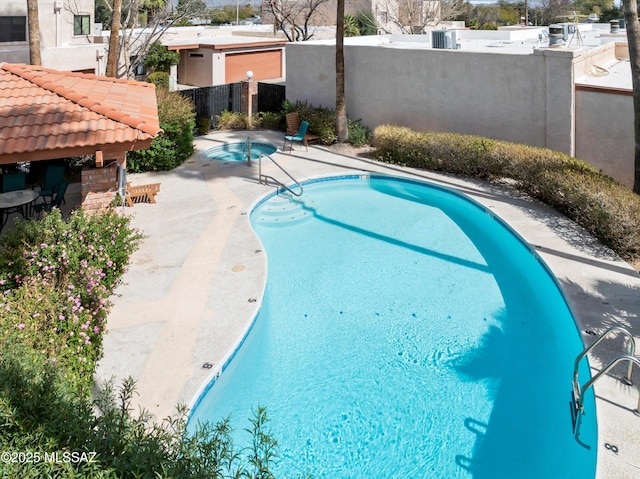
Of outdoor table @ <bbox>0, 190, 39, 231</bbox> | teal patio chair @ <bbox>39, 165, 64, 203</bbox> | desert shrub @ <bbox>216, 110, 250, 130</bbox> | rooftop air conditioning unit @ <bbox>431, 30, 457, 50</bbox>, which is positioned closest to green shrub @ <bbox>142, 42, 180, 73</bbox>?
desert shrub @ <bbox>216, 110, 250, 130</bbox>

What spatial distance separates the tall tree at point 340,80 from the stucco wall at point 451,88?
164cm

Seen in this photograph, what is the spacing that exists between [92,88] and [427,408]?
11.5 metres

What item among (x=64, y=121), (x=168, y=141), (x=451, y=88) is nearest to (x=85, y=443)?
(x=64, y=121)

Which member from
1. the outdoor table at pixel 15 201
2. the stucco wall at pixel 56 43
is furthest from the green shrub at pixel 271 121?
the outdoor table at pixel 15 201

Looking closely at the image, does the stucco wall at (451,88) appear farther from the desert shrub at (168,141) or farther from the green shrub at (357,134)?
the desert shrub at (168,141)

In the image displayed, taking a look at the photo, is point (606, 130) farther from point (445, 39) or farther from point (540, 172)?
point (445, 39)

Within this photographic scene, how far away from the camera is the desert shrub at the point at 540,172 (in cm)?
1254

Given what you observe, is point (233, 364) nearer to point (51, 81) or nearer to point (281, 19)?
point (51, 81)

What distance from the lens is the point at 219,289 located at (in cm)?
1107

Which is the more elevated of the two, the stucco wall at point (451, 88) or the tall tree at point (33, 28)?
the tall tree at point (33, 28)

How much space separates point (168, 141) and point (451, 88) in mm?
10786

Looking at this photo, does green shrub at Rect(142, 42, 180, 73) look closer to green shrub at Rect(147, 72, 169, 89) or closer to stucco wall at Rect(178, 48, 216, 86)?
green shrub at Rect(147, 72, 169, 89)

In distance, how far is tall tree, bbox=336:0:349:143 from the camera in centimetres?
2067

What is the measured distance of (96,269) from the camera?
32.4 ft
